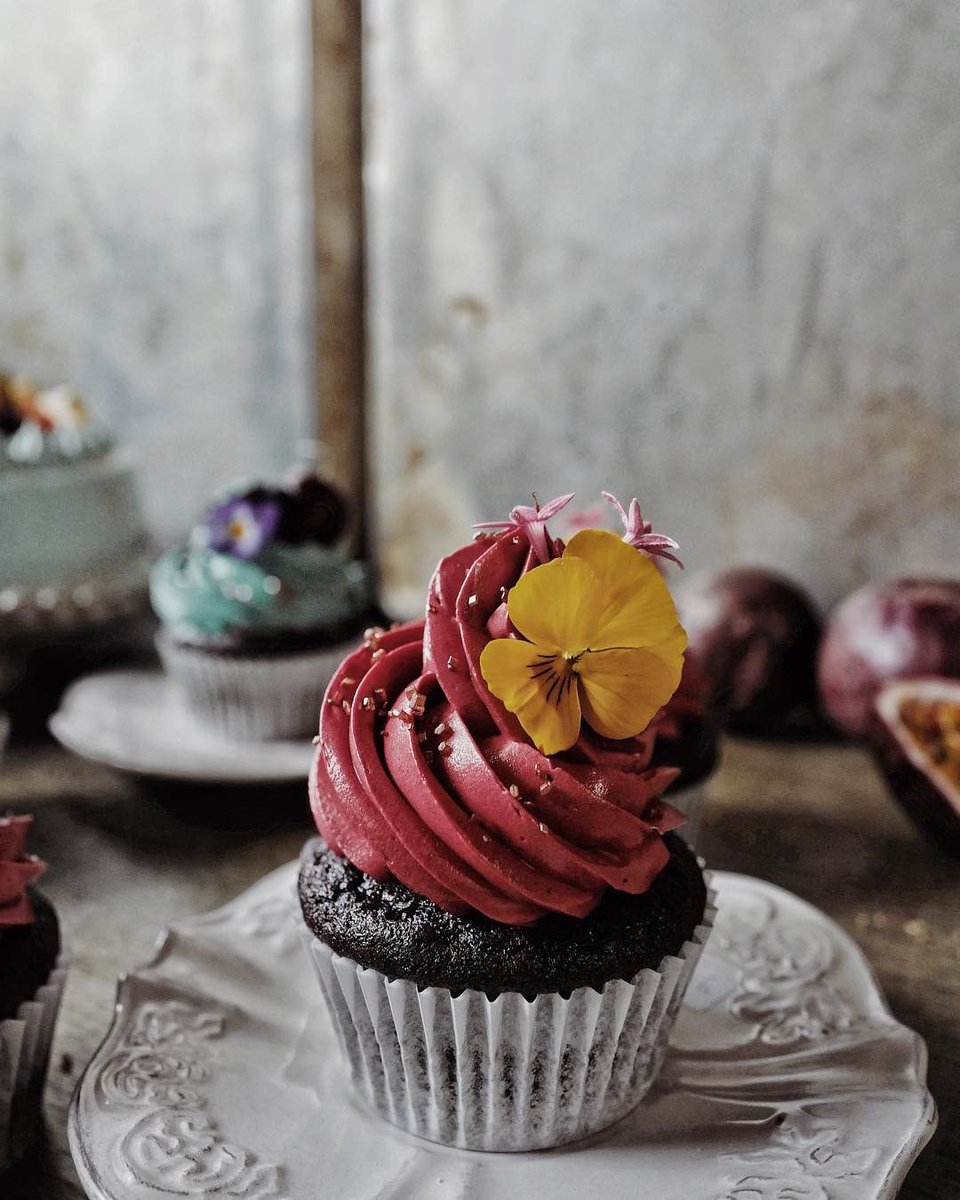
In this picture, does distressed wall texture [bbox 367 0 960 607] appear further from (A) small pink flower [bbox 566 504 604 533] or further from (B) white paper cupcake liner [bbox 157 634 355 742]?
(A) small pink flower [bbox 566 504 604 533]

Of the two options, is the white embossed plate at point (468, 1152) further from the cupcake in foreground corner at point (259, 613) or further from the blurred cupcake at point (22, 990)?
the cupcake in foreground corner at point (259, 613)

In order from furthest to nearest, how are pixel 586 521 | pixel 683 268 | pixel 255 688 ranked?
1. pixel 683 268
2. pixel 255 688
3. pixel 586 521

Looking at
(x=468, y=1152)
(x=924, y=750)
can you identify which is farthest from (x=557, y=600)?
(x=924, y=750)

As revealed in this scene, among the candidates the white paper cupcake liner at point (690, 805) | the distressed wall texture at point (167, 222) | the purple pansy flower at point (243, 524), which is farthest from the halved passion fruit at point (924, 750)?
the distressed wall texture at point (167, 222)

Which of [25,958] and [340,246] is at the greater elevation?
[340,246]

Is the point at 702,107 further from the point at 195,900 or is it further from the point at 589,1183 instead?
the point at 589,1183

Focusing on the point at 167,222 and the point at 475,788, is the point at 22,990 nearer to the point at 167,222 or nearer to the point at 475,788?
the point at 475,788
